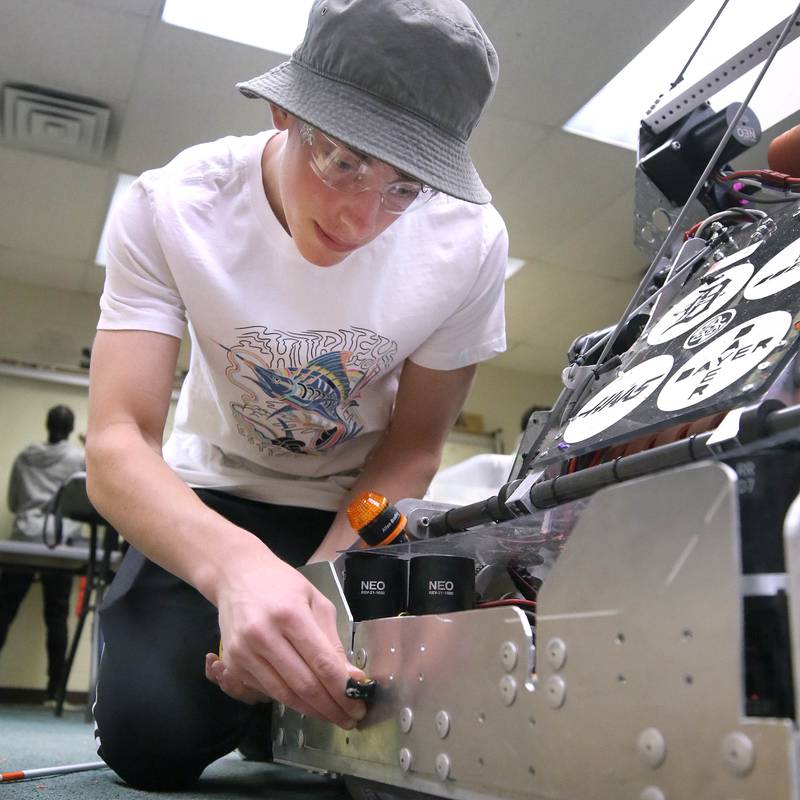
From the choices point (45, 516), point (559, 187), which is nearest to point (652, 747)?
point (559, 187)

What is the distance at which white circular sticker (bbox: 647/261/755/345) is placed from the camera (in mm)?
816

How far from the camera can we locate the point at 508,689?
1.75 ft

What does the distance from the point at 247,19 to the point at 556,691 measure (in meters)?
2.84

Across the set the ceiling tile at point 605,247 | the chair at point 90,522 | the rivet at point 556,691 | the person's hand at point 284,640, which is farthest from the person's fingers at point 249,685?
the ceiling tile at point 605,247

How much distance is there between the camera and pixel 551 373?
621 centimetres

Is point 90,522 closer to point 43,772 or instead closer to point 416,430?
point 43,772

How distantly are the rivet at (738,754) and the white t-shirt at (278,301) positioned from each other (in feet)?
2.65

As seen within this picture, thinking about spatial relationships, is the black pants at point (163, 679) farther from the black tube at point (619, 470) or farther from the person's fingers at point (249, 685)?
the black tube at point (619, 470)

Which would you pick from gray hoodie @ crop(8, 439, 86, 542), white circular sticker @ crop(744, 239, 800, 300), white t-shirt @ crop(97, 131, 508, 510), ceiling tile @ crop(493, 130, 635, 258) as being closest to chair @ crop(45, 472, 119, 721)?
gray hoodie @ crop(8, 439, 86, 542)

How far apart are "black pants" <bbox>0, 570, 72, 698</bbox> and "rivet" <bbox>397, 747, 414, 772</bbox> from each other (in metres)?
3.60

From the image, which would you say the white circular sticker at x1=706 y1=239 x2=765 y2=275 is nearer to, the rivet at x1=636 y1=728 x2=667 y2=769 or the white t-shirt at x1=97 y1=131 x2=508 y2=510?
the white t-shirt at x1=97 y1=131 x2=508 y2=510

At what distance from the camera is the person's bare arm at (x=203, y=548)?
692 mm

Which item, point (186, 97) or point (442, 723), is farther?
point (186, 97)

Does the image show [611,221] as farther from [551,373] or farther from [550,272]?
[551,373]
